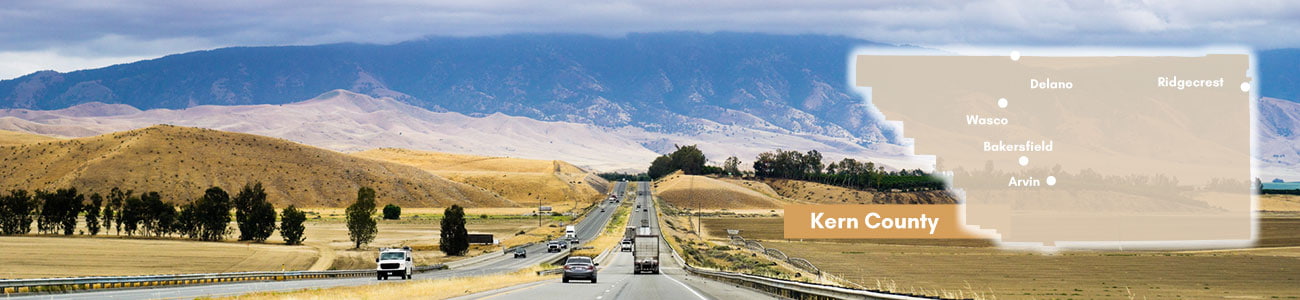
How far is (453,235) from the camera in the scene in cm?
12194

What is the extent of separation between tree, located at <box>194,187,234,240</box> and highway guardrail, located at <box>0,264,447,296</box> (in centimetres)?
4389

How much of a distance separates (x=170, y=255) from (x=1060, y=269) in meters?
69.9

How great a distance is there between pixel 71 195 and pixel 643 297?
89.6 metres

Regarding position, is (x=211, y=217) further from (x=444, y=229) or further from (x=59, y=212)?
(x=444, y=229)

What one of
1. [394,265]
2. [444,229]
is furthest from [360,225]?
[394,265]

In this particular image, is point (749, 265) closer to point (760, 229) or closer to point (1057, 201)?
point (760, 229)

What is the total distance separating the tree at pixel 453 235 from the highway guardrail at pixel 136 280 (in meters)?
39.3

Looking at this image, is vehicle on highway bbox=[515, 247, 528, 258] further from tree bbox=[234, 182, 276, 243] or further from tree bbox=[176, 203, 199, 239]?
tree bbox=[176, 203, 199, 239]

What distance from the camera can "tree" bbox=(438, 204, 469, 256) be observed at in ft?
397

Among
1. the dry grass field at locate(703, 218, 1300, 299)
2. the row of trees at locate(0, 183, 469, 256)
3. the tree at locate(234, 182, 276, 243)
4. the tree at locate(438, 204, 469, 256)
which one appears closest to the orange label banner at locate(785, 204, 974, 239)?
the dry grass field at locate(703, 218, 1300, 299)

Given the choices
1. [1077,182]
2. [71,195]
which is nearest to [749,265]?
[71,195]

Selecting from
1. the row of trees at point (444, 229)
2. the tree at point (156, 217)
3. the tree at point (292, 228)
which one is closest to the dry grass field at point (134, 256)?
the tree at point (292, 228)

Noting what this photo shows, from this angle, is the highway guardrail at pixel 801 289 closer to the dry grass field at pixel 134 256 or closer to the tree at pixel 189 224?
the dry grass field at pixel 134 256

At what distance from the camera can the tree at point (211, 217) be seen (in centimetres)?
11875
